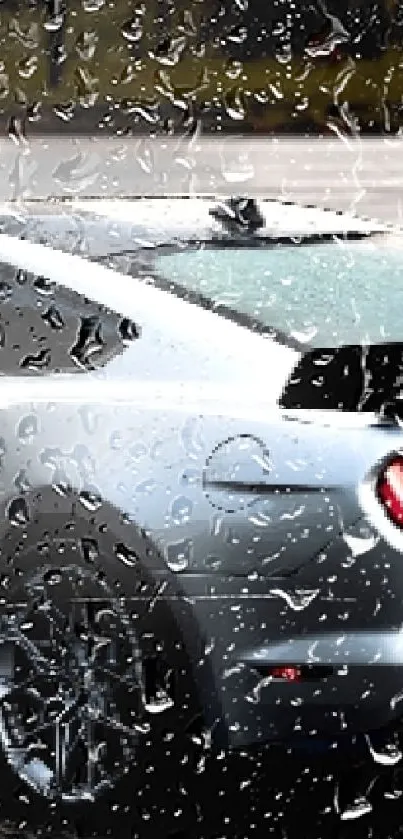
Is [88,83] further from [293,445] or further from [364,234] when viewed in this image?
[293,445]

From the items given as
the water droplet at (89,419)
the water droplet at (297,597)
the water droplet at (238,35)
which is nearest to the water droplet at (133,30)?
the water droplet at (238,35)

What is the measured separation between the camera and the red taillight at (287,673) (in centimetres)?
150

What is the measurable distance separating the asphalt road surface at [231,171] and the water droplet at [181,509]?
48 centimetres

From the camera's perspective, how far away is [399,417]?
5.03ft

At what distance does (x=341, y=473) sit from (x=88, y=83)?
66cm

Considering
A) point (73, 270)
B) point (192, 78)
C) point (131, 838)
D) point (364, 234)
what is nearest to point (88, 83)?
point (192, 78)

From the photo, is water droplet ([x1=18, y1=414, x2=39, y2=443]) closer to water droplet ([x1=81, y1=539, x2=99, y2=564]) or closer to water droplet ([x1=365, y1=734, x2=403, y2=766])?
water droplet ([x1=81, y1=539, x2=99, y2=564])

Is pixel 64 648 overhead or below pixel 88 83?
below

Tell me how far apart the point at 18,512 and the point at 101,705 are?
9.7 inches

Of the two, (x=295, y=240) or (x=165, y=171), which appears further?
(x=165, y=171)

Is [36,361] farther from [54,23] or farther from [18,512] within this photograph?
[54,23]

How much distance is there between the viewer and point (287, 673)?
59.4 inches

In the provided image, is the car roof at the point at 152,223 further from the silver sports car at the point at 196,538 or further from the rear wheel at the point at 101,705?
the rear wheel at the point at 101,705

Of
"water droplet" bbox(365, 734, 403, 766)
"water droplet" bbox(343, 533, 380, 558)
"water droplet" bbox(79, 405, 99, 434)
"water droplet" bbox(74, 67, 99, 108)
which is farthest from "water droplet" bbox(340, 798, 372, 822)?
"water droplet" bbox(74, 67, 99, 108)
